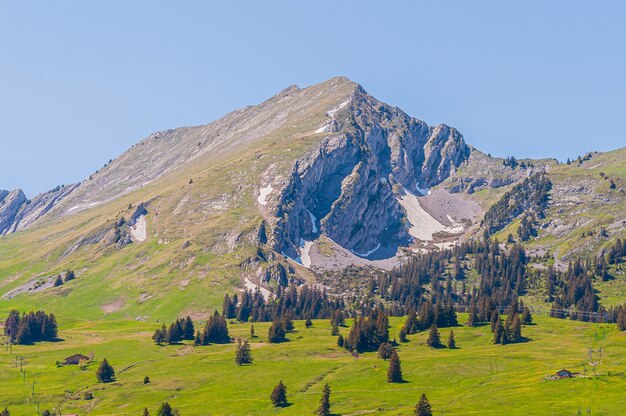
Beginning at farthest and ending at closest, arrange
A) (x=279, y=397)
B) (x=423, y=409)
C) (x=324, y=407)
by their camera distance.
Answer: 1. (x=279, y=397)
2. (x=324, y=407)
3. (x=423, y=409)

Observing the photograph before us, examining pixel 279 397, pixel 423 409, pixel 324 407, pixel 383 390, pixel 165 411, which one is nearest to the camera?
pixel 423 409

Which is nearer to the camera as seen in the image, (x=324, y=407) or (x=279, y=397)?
(x=324, y=407)

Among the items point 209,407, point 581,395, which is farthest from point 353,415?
point 581,395

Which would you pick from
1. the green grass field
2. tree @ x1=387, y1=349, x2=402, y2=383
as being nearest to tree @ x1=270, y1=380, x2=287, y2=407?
the green grass field

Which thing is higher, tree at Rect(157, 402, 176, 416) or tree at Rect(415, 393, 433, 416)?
tree at Rect(415, 393, 433, 416)

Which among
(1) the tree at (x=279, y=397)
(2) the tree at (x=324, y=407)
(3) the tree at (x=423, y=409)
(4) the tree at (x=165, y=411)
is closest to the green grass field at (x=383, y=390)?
(1) the tree at (x=279, y=397)

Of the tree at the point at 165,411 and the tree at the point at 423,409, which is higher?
the tree at the point at 423,409

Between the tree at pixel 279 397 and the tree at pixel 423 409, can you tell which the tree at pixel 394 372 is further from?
the tree at pixel 423 409

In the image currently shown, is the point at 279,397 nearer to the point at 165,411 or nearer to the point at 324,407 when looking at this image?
the point at 324,407

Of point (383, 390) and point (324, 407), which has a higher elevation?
point (383, 390)

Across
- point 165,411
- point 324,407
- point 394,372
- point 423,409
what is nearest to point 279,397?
point 324,407

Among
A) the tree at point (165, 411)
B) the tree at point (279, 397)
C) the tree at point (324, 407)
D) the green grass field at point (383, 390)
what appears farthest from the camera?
the tree at point (279, 397)

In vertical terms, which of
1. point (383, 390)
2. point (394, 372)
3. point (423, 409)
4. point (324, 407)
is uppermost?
point (394, 372)

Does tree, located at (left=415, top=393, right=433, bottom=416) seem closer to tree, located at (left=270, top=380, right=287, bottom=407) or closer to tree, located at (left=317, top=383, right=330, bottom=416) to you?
tree, located at (left=317, top=383, right=330, bottom=416)
